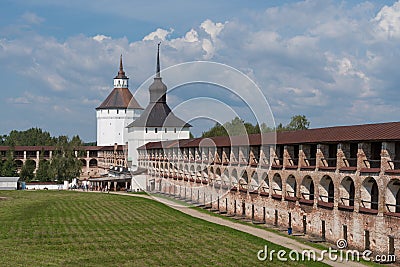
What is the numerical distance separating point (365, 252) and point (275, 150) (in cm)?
1094

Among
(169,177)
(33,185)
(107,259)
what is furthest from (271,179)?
(33,185)

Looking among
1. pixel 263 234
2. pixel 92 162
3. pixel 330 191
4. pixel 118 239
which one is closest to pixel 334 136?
pixel 330 191

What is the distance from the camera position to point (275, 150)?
33250 mm

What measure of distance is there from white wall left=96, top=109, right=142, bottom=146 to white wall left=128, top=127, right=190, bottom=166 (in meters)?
22.2

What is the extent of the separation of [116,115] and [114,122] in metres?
1.21

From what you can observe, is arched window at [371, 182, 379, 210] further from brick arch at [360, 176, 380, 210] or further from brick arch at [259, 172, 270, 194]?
brick arch at [259, 172, 270, 194]

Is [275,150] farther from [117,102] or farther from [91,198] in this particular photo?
[117,102]

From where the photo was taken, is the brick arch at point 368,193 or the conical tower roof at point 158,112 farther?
the conical tower roof at point 158,112

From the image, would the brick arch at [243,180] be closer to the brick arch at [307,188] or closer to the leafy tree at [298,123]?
→ the brick arch at [307,188]

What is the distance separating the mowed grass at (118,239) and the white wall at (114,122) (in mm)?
54223

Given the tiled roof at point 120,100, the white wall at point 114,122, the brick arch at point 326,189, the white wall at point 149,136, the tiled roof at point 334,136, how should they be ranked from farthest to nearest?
1. the white wall at point 114,122
2. the tiled roof at point 120,100
3. the white wall at point 149,136
4. the brick arch at point 326,189
5. the tiled roof at point 334,136

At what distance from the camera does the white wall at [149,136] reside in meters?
71.3

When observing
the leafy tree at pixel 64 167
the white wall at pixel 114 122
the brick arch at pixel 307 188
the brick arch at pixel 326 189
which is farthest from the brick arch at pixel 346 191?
the white wall at pixel 114 122

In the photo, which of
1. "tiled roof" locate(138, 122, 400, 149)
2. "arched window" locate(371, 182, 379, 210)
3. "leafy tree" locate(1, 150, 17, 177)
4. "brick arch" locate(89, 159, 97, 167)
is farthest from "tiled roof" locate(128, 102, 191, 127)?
"arched window" locate(371, 182, 379, 210)
